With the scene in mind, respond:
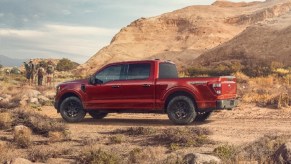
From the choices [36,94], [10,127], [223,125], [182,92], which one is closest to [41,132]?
[10,127]

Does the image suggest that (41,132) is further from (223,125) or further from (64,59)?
(64,59)

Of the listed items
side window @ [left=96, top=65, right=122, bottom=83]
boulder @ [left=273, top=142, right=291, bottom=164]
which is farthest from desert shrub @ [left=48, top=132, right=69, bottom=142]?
boulder @ [left=273, top=142, right=291, bottom=164]

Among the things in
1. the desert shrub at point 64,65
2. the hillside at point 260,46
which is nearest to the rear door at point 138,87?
the hillside at point 260,46

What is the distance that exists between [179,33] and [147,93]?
207 feet

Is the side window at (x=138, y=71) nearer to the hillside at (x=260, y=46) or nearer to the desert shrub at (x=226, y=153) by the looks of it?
the desert shrub at (x=226, y=153)

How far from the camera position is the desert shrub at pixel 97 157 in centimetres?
766

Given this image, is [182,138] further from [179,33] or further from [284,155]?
[179,33]

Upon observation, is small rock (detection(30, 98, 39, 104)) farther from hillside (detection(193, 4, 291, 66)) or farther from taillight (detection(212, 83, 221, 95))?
hillside (detection(193, 4, 291, 66))

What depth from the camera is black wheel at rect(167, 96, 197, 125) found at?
12469mm

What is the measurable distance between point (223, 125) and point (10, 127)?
6.20 meters

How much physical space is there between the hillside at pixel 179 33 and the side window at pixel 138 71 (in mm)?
49904

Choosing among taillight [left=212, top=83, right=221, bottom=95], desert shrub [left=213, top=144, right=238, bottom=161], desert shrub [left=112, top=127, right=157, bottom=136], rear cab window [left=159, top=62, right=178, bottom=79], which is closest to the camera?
desert shrub [left=213, top=144, right=238, bottom=161]

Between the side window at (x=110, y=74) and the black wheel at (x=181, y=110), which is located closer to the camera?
the black wheel at (x=181, y=110)

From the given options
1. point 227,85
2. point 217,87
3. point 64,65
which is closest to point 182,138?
point 217,87
